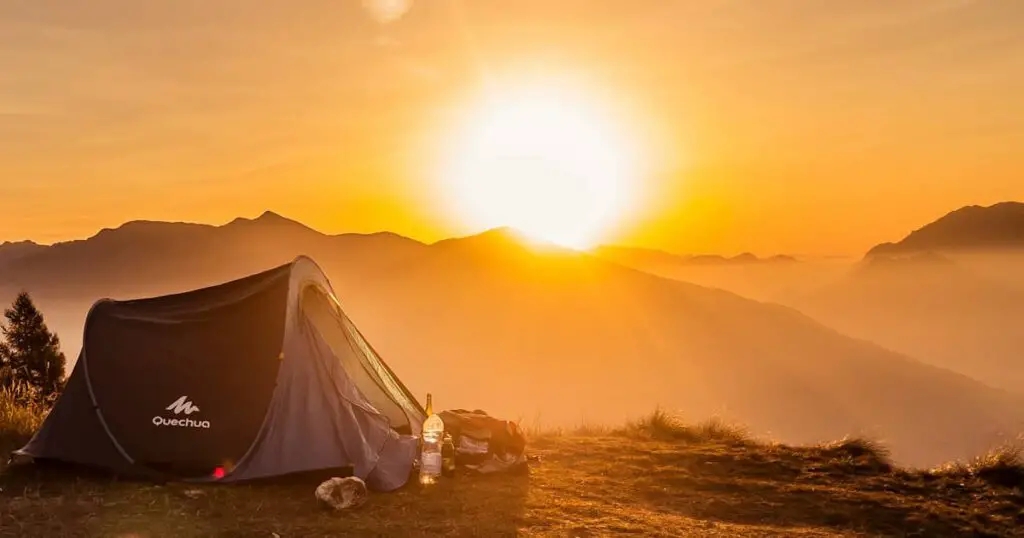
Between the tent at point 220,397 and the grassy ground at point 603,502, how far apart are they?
0.34 meters

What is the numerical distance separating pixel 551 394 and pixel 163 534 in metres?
120

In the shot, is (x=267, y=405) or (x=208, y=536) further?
(x=267, y=405)

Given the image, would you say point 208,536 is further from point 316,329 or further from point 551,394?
point 551,394

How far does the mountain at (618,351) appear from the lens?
398ft

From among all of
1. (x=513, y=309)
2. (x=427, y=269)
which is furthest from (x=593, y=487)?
(x=427, y=269)

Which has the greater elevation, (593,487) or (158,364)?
(158,364)

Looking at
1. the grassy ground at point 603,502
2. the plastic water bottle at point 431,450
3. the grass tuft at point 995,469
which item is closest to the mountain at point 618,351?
the grass tuft at point 995,469

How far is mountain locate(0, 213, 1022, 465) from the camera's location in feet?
398

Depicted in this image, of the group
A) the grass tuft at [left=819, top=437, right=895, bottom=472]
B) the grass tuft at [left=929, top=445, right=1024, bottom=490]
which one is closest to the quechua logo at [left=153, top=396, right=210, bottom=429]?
the grass tuft at [left=819, top=437, right=895, bottom=472]

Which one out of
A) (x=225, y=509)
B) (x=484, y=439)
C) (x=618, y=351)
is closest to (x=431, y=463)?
(x=484, y=439)

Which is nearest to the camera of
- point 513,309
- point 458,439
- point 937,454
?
point 458,439

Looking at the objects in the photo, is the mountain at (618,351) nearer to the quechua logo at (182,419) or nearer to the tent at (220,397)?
the tent at (220,397)

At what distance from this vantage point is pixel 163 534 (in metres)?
7.61

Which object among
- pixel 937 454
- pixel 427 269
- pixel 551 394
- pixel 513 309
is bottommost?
pixel 937 454
